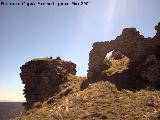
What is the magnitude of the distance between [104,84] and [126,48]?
9.21 m

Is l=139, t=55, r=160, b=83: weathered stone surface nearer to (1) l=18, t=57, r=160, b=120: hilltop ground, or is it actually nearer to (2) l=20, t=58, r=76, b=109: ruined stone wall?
(1) l=18, t=57, r=160, b=120: hilltop ground

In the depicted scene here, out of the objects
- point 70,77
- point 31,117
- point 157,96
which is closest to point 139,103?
point 157,96

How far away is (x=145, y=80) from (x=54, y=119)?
15.0 m

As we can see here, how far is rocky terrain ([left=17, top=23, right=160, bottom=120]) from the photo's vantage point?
28.2m

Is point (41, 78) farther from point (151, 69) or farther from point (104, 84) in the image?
point (151, 69)

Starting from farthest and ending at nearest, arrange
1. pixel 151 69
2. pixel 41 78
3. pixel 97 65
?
pixel 41 78
pixel 97 65
pixel 151 69

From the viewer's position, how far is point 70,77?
50.1 meters

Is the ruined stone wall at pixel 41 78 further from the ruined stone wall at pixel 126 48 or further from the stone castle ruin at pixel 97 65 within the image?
the ruined stone wall at pixel 126 48

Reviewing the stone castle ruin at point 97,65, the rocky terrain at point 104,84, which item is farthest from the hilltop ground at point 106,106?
the stone castle ruin at point 97,65

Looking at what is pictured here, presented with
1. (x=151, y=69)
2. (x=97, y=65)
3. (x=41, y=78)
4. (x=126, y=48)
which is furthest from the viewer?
(x=41, y=78)

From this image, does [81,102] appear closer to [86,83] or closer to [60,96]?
[60,96]

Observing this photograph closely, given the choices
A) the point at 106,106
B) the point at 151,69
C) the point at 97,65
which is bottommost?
the point at 106,106

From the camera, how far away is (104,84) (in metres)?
37.9

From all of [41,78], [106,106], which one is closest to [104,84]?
[106,106]
